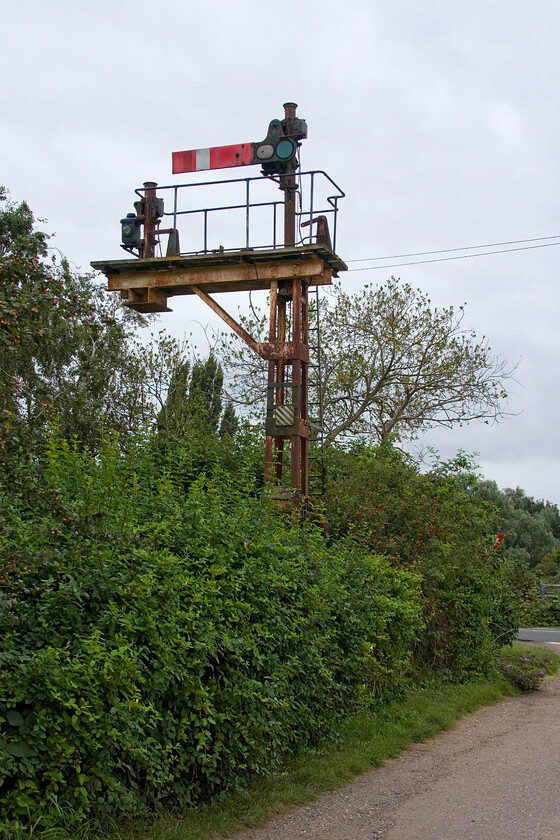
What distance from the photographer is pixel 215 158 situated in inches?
547

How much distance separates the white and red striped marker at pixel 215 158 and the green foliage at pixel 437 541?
18.0 ft

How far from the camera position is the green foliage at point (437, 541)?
44.4ft

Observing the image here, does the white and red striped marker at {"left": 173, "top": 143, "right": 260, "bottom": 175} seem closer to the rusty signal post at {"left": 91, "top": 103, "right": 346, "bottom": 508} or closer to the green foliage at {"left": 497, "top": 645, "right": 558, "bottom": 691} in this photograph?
the rusty signal post at {"left": 91, "top": 103, "right": 346, "bottom": 508}

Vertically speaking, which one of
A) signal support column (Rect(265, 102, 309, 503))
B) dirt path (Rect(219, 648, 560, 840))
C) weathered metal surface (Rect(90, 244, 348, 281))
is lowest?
dirt path (Rect(219, 648, 560, 840))

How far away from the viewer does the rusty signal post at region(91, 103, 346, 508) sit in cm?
1344

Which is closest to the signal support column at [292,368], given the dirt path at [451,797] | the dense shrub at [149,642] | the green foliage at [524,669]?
the dense shrub at [149,642]

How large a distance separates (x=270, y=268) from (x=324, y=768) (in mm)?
7801

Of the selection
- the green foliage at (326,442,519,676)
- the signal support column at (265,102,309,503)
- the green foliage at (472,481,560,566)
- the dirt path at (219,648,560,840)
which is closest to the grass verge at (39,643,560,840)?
the dirt path at (219,648,560,840)

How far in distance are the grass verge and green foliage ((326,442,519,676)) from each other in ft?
3.21

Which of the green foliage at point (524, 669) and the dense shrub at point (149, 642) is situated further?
the green foliage at point (524, 669)

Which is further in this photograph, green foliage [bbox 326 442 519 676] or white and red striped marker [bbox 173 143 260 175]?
white and red striped marker [bbox 173 143 260 175]

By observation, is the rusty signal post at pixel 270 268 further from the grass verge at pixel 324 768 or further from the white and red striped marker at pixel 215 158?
the grass verge at pixel 324 768

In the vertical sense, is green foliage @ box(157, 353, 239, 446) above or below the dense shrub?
above

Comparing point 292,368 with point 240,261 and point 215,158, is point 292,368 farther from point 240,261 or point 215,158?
point 215,158
